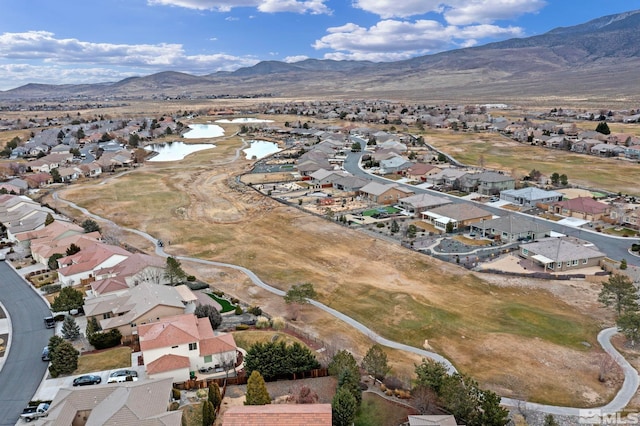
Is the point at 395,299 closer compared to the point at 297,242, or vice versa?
the point at 395,299

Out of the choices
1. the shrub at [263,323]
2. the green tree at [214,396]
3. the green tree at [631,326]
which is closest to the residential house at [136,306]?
the shrub at [263,323]

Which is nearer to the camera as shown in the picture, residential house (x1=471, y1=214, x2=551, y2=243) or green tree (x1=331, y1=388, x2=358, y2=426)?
green tree (x1=331, y1=388, x2=358, y2=426)

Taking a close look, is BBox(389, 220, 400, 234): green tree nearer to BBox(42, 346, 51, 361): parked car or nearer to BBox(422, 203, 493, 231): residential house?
BBox(422, 203, 493, 231): residential house

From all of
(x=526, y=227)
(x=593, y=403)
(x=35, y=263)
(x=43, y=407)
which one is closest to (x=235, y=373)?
(x=43, y=407)

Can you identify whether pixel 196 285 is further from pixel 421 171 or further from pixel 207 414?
pixel 421 171

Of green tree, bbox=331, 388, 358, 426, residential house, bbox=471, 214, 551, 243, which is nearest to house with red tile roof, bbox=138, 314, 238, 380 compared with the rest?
green tree, bbox=331, 388, 358, 426

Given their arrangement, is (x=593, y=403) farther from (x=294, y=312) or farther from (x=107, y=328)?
(x=107, y=328)
